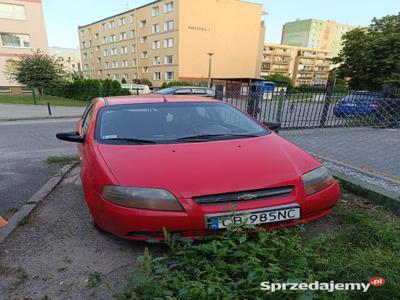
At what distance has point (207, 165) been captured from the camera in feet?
7.43

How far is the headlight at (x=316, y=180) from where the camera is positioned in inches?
89.2

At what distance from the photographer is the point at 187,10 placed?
1505 inches

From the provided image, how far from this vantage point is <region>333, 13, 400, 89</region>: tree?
13.9 metres

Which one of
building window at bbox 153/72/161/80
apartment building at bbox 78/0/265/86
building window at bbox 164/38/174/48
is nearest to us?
apartment building at bbox 78/0/265/86

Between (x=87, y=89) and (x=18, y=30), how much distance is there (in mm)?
14003

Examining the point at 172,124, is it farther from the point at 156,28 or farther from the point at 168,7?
the point at 156,28

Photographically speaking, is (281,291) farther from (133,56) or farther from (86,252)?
(133,56)

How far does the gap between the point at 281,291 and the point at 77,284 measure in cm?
148

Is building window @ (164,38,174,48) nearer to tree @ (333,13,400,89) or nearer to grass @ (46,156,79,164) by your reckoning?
tree @ (333,13,400,89)

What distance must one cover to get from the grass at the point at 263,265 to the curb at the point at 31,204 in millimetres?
1650

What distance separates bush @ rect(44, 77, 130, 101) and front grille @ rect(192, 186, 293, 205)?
18.3m

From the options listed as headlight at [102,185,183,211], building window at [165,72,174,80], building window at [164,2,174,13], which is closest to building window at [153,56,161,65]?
building window at [165,72,174,80]

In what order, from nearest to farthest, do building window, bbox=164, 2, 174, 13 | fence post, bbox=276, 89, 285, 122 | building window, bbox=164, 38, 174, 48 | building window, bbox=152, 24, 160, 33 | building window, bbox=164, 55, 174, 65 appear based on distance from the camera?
fence post, bbox=276, 89, 285, 122, building window, bbox=164, 2, 174, 13, building window, bbox=164, 38, 174, 48, building window, bbox=164, 55, 174, 65, building window, bbox=152, 24, 160, 33

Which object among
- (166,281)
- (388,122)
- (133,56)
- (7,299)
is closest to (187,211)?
(166,281)
